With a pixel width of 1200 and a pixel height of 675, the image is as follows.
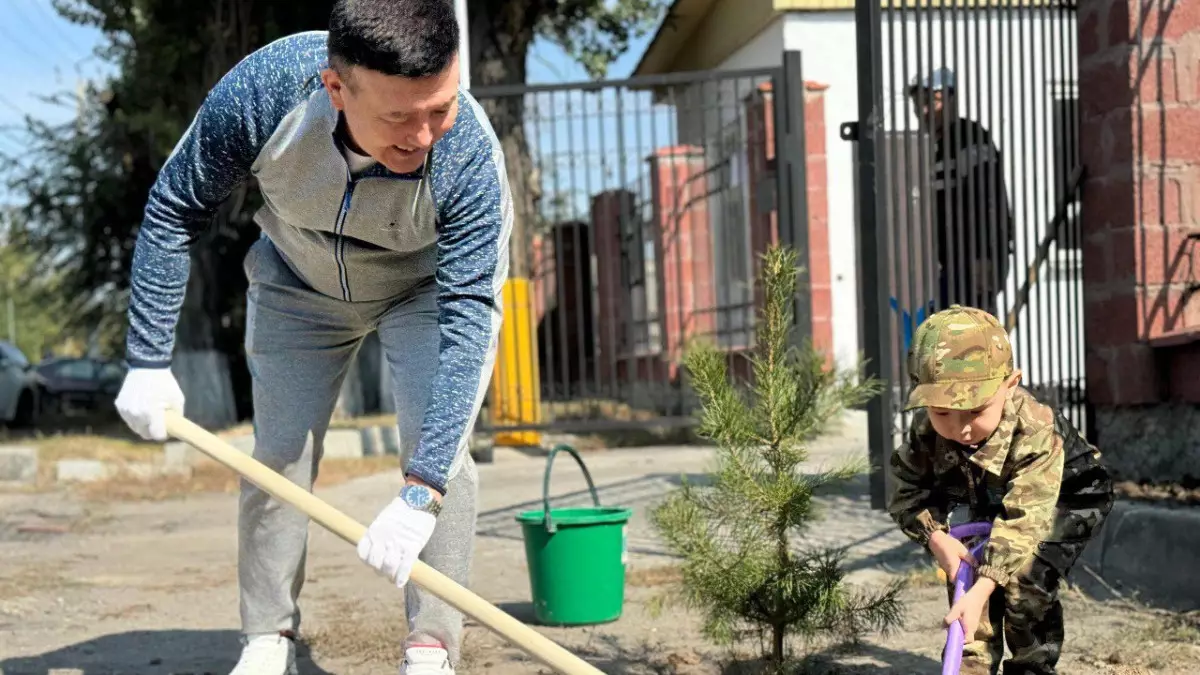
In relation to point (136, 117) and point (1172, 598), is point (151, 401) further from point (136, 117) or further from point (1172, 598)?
point (136, 117)

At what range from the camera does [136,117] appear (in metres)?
12.5

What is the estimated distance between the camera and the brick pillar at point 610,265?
387 inches

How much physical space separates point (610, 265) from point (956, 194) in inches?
204

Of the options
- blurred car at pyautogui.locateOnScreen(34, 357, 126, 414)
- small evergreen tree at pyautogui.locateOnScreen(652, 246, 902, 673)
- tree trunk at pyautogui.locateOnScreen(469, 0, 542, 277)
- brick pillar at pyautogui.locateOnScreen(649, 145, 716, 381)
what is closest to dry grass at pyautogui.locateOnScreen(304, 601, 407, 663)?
small evergreen tree at pyautogui.locateOnScreen(652, 246, 902, 673)

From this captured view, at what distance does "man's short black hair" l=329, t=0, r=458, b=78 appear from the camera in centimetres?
231

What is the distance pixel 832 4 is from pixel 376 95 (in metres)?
9.94

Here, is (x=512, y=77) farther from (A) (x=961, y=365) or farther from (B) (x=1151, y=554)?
(A) (x=961, y=365)

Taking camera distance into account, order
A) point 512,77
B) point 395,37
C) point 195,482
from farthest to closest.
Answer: point 512,77 → point 195,482 → point 395,37

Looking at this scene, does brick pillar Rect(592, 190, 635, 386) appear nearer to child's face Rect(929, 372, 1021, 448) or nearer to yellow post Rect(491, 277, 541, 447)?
yellow post Rect(491, 277, 541, 447)

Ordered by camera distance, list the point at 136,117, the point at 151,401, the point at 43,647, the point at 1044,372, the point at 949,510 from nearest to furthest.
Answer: the point at 151,401 < the point at 949,510 < the point at 43,647 < the point at 1044,372 < the point at 136,117

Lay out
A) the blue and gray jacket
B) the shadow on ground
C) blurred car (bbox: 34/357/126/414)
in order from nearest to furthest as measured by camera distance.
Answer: the blue and gray jacket, the shadow on ground, blurred car (bbox: 34/357/126/414)

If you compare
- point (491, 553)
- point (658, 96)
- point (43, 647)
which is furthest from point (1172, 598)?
point (658, 96)

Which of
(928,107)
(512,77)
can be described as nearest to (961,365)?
(928,107)

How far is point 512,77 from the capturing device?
11898 millimetres
